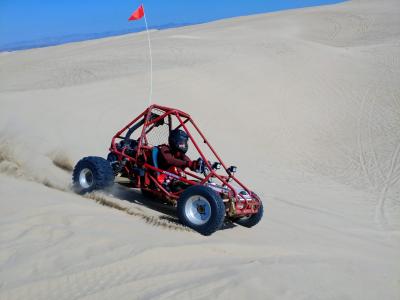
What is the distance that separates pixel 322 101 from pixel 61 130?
9300mm

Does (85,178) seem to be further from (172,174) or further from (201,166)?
(201,166)

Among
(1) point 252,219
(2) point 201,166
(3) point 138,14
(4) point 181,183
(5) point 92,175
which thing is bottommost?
(1) point 252,219

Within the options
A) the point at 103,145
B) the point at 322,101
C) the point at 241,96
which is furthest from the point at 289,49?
the point at 103,145

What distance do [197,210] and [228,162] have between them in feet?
17.8

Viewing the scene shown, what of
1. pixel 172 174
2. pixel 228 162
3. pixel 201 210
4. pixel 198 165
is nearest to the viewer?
pixel 201 210

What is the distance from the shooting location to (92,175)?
6.14m

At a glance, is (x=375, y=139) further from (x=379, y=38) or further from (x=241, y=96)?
(x=379, y=38)

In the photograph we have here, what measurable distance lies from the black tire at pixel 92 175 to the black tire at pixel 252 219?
1.72 metres

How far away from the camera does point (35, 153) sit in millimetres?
8328

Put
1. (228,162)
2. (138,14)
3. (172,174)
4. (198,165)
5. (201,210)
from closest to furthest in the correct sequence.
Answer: (201,210) < (172,174) < (198,165) < (138,14) < (228,162)

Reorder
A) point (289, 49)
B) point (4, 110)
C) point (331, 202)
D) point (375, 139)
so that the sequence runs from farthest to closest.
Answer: point (289, 49) < point (375, 139) < point (4, 110) < point (331, 202)

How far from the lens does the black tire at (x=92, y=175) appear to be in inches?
238

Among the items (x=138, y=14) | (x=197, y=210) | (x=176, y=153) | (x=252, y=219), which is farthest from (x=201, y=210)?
(x=138, y=14)

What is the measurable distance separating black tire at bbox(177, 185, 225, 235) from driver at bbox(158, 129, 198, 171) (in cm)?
76
